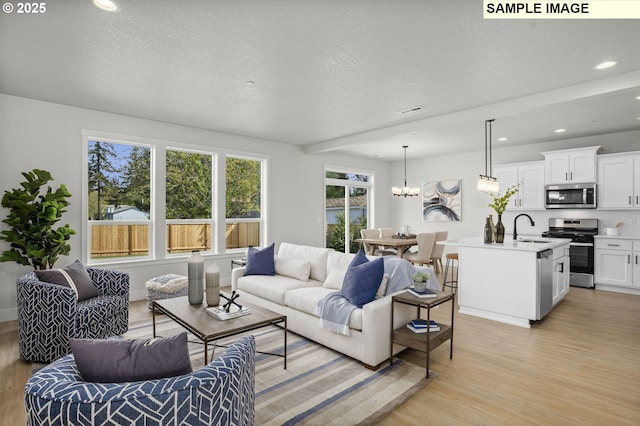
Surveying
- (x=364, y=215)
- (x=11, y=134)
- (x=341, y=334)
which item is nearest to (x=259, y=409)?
(x=341, y=334)

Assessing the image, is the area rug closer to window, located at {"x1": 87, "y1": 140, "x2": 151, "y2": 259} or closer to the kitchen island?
the kitchen island

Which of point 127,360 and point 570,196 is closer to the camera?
point 127,360

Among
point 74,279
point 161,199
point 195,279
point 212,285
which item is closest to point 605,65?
point 212,285

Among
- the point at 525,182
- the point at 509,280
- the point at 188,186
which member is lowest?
the point at 509,280

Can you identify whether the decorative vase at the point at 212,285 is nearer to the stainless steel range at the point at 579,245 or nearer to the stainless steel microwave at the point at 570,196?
the stainless steel range at the point at 579,245

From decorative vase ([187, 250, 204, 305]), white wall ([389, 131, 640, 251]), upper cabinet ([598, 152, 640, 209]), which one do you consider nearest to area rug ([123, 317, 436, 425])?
decorative vase ([187, 250, 204, 305])

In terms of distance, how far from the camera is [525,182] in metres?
6.53

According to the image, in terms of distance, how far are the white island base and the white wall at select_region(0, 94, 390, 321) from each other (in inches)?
138

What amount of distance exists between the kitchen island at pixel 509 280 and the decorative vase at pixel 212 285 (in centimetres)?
306

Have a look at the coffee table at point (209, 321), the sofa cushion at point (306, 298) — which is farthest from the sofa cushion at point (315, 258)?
the coffee table at point (209, 321)

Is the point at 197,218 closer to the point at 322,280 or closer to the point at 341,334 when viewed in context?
the point at 322,280

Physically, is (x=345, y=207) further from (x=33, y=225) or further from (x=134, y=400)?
(x=134, y=400)

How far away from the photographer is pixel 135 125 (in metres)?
4.92

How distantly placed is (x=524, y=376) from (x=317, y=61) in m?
3.19
